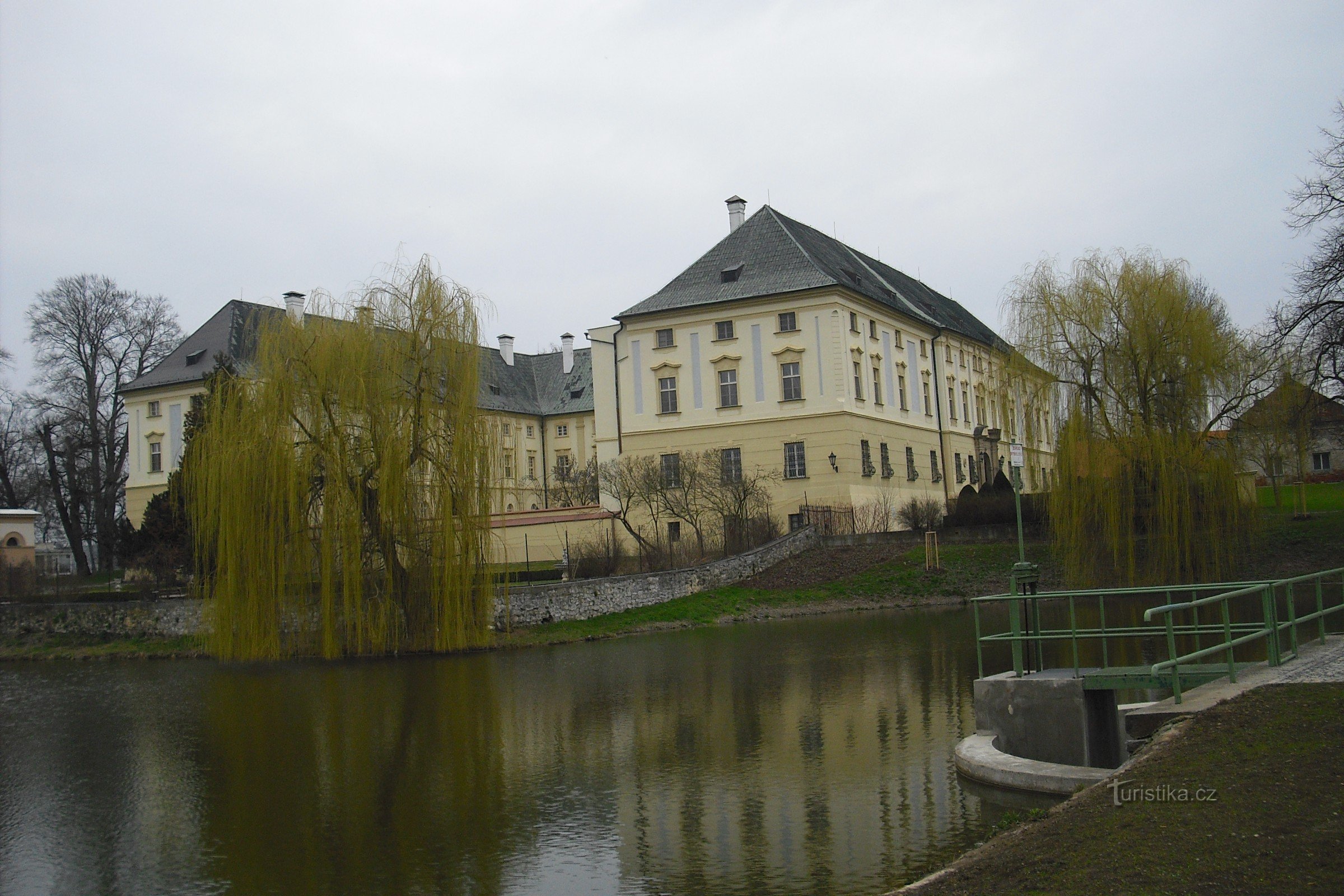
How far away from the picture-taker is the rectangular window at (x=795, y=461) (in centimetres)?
4225

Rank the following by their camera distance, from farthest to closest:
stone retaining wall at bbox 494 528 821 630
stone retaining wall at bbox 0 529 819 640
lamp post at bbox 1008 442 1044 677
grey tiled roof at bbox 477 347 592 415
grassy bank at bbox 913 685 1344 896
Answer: grey tiled roof at bbox 477 347 592 415 < stone retaining wall at bbox 0 529 819 640 < stone retaining wall at bbox 494 528 821 630 < lamp post at bbox 1008 442 1044 677 < grassy bank at bbox 913 685 1344 896

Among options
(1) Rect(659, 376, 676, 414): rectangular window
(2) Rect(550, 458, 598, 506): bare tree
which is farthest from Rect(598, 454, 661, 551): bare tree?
(1) Rect(659, 376, 676, 414): rectangular window

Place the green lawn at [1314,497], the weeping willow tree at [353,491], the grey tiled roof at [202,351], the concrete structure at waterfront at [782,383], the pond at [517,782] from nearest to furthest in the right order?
the pond at [517,782] < the weeping willow tree at [353,491] < the green lawn at [1314,497] < the concrete structure at waterfront at [782,383] < the grey tiled roof at [202,351]

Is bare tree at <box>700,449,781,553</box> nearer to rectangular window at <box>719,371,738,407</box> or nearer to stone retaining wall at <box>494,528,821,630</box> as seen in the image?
stone retaining wall at <box>494,528,821,630</box>

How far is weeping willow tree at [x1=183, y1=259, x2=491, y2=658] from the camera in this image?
80.0 ft

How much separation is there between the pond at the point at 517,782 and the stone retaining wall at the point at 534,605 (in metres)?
6.68

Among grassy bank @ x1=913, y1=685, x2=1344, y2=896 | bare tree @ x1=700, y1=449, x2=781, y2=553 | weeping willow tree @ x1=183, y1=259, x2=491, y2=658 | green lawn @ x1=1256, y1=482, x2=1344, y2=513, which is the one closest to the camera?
grassy bank @ x1=913, y1=685, x2=1344, y2=896

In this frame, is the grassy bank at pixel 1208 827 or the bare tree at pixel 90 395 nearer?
the grassy bank at pixel 1208 827

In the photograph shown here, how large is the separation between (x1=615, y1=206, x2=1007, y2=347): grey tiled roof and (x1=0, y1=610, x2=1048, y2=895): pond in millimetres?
24111

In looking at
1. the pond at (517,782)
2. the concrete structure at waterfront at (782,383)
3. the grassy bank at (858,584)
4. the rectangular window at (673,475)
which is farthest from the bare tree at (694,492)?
the pond at (517,782)

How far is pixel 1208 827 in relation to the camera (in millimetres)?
6242

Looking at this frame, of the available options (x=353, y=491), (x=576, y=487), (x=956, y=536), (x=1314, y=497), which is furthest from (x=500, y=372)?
(x=1314, y=497)

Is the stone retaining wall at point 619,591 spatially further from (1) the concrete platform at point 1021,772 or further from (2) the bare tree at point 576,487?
(1) the concrete platform at point 1021,772

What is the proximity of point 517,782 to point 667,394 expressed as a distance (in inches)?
1338
